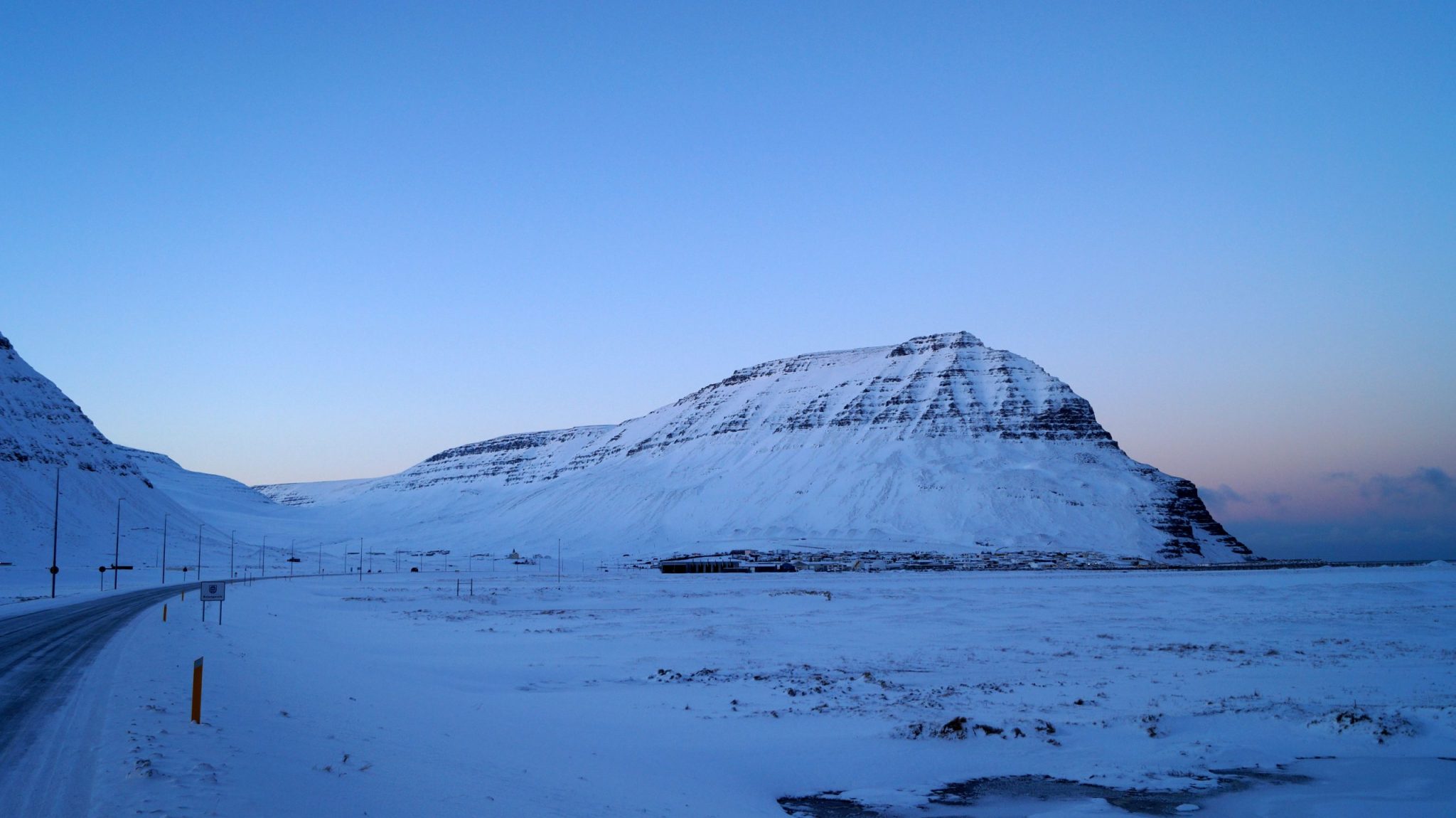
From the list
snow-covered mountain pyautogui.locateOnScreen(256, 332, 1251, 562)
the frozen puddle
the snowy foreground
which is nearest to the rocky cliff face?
snow-covered mountain pyautogui.locateOnScreen(256, 332, 1251, 562)

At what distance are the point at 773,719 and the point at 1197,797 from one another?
7644 mm

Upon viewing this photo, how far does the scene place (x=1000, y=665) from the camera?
83.3 ft

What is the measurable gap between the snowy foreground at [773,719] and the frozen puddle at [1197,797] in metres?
0.06

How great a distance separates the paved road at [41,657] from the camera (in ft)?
41.6

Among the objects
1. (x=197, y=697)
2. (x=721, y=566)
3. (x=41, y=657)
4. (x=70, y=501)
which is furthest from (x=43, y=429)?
(x=197, y=697)

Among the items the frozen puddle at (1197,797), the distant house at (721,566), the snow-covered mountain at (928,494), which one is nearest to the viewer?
the frozen puddle at (1197,797)

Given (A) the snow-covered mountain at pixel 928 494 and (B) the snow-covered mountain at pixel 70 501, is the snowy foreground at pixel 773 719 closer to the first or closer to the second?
(B) the snow-covered mountain at pixel 70 501

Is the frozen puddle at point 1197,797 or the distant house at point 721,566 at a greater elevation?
the frozen puddle at point 1197,797

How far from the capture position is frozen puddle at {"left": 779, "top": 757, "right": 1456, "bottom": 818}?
12.3 metres

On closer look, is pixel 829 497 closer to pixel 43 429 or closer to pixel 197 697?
pixel 43 429

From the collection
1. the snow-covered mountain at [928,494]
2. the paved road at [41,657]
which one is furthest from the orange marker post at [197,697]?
the snow-covered mountain at [928,494]

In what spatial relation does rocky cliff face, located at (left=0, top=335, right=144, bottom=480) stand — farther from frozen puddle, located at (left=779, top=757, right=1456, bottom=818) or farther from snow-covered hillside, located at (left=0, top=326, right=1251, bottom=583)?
frozen puddle, located at (left=779, top=757, right=1456, bottom=818)

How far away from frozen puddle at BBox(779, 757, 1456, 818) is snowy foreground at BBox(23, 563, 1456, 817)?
0.21 ft

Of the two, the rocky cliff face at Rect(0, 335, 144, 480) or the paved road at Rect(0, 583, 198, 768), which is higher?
the rocky cliff face at Rect(0, 335, 144, 480)
